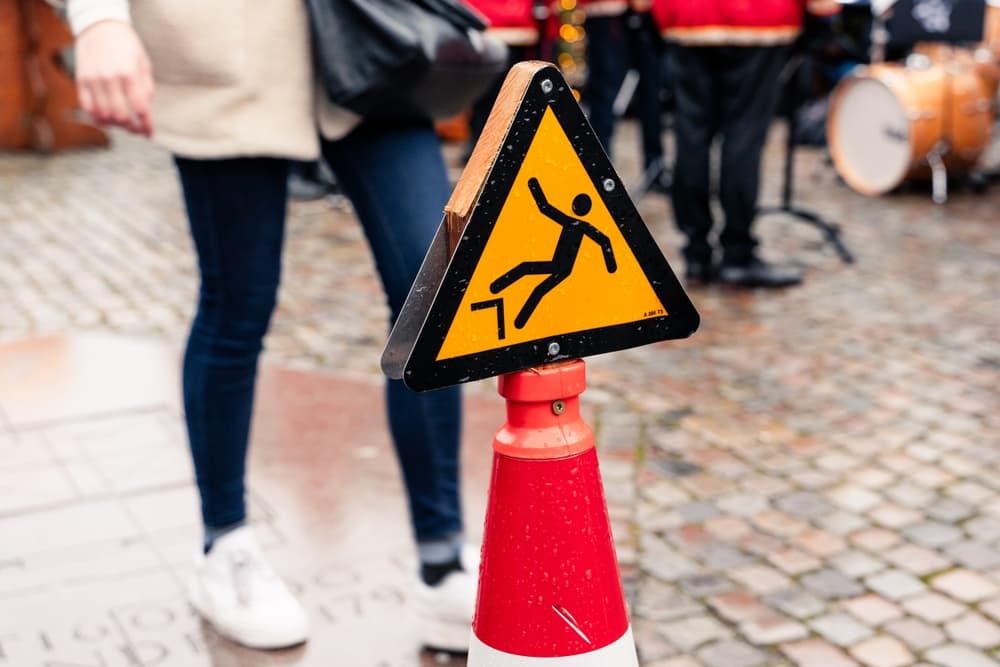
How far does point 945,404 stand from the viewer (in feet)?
13.7

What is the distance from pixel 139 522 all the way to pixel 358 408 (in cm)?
98

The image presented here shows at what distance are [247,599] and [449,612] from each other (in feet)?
1.37

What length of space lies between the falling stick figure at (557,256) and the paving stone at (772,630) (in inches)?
50.0

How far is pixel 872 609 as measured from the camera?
2854 mm

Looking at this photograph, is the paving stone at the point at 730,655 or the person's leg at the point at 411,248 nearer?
the person's leg at the point at 411,248

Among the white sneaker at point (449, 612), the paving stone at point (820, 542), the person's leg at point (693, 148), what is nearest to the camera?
the white sneaker at point (449, 612)

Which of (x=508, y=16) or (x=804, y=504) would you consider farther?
(x=508, y=16)

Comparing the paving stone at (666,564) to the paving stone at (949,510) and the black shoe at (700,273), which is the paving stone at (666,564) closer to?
the paving stone at (949,510)

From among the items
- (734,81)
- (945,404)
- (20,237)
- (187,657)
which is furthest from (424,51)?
(20,237)

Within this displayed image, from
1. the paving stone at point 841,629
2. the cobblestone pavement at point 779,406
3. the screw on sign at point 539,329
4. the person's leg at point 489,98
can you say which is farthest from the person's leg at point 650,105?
the screw on sign at point 539,329

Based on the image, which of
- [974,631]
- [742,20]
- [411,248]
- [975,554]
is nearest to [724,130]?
[742,20]

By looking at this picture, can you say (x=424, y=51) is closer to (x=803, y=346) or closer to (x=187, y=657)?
(x=187, y=657)

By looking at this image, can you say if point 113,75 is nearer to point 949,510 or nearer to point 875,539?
point 875,539

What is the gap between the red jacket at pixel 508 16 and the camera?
217 inches
